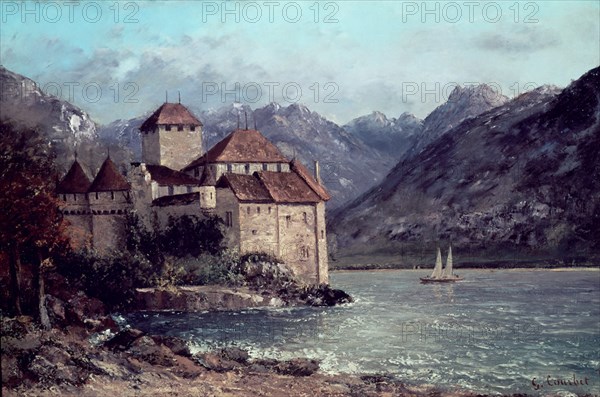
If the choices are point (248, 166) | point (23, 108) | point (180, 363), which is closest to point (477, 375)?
point (180, 363)

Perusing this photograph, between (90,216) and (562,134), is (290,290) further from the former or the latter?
(562,134)

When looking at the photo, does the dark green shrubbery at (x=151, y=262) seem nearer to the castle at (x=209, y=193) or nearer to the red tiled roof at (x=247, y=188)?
the castle at (x=209, y=193)

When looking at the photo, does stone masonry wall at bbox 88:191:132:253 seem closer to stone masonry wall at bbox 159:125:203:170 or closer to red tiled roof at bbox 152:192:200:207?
red tiled roof at bbox 152:192:200:207

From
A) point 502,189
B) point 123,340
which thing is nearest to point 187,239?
point 123,340

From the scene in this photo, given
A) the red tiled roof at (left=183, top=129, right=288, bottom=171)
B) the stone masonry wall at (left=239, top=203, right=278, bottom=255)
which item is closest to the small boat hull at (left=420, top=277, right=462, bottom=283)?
the stone masonry wall at (left=239, top=203, right=278, bottom=255)

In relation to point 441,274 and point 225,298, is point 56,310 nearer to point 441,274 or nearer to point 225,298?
point 225,298

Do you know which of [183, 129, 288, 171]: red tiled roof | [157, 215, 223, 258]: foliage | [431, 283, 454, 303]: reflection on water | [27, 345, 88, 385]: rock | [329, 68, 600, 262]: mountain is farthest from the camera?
[431, 283, 454, 303]: reflection on water

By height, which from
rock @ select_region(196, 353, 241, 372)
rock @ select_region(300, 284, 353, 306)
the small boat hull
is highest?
the small boat hull
